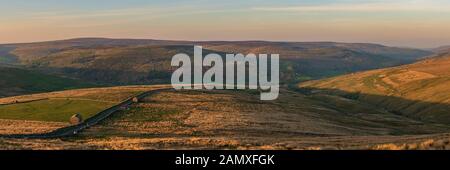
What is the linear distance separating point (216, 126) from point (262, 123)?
10982mm

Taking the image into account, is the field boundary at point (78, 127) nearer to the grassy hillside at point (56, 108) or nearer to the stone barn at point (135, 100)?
the grassy hillside at point (56, 108)

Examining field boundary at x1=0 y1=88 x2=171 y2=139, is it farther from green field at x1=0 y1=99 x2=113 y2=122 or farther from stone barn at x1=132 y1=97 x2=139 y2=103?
stone barn at x1=132 y1=97 x2=139 y2=103

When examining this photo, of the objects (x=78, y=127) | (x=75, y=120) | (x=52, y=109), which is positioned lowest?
(x=78, y=127)

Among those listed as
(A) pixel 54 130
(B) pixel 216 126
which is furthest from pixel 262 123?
(A) pixel 54 130

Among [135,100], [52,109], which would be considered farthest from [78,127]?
[135,100]

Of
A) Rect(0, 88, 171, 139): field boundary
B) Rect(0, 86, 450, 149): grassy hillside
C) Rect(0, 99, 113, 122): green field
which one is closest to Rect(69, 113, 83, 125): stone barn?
Rect(0, 88, 171, 139): field boundary

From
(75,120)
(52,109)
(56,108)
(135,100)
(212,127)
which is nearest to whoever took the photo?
(75,120)

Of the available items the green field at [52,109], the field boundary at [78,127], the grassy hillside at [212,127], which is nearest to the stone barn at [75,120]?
the field boundary at [78,127]

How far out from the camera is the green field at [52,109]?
272 ft

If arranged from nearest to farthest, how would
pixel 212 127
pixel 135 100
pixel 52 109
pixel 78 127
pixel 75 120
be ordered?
pixel 78 127, pixel 75 120, pixel 212 127, pixel 52 109, pixel 135 100

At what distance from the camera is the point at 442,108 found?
483 ft

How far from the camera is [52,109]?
91.5 m

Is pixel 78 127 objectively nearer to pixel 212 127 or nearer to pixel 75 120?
pixel 75 120
